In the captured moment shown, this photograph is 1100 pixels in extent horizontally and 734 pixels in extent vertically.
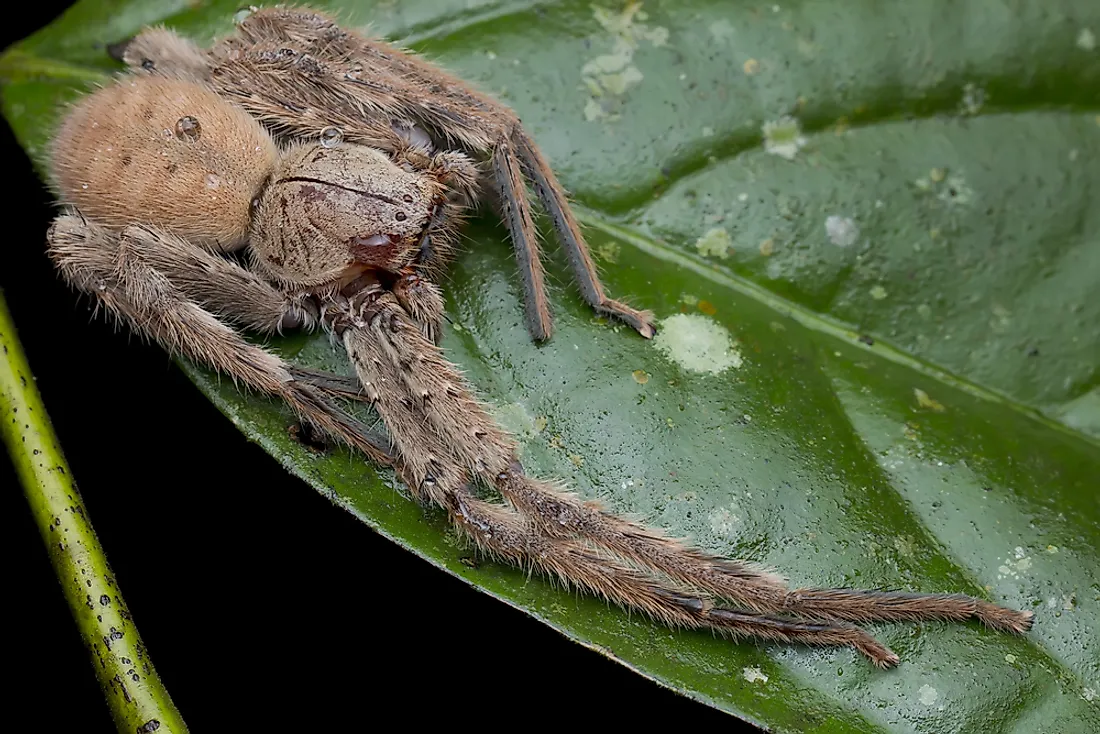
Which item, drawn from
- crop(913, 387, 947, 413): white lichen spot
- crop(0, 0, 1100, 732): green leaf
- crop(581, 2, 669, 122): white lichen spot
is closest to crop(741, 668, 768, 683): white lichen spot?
crop(0, 0, 1100, 732): green leaf

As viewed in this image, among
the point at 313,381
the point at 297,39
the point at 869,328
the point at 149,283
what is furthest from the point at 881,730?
the point at 297,39

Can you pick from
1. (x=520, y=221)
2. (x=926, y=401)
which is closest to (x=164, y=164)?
(x=520, y=221)

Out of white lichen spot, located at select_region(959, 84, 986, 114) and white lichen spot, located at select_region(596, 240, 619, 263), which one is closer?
white lichen spot, located at select_region(596, 240, 619, 263)

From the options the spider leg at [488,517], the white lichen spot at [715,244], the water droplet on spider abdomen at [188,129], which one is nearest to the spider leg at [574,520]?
the spider leg at [488,517]

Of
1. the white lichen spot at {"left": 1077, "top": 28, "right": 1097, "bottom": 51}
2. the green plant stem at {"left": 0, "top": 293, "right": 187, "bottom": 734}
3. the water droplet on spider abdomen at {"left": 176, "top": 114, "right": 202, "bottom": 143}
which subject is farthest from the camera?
the white lichen spot at {"left": 1077, "top": 28, "right": 1097, "bottom": 51}

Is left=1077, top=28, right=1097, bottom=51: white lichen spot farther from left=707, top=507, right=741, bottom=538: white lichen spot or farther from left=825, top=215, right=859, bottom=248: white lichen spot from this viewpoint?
left=707, top=507, right=741, bottom=538: white lichen spot

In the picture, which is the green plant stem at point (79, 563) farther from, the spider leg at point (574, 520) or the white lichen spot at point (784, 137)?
the white lichen spot at point (784, 137)

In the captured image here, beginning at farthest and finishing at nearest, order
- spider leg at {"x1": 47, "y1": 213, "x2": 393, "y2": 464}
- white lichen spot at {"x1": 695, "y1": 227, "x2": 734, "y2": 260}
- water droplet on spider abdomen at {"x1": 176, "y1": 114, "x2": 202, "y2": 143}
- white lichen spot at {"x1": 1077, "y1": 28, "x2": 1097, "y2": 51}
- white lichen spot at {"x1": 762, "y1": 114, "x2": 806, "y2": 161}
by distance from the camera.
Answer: white lichen spot at {"x1": 1077, "y1": 28, "x2": 1097, "y2": 51}, white lichen spot at {"x1": 762, "y1": 114, "x2": 806, "y2": 161}, white lichen spot at {"x1": 695, "y1": 227, "x2": 734, "y2": 260}, water droplet on spider abdomen at {"x1": 176, "y1": 114, "x2": 202, "y2": 143}, spider leg at {"x1": 47, "y1": 213, "x2": 393, "y2": 464}

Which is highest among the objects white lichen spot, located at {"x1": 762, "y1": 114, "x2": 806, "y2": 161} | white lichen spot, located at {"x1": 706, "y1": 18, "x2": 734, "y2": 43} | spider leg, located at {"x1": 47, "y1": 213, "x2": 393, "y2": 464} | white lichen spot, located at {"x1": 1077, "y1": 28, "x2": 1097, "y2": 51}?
white lichen spot, located at {"x1": 1077, "y1": 28, "x2": 1097, "y2": 51}
